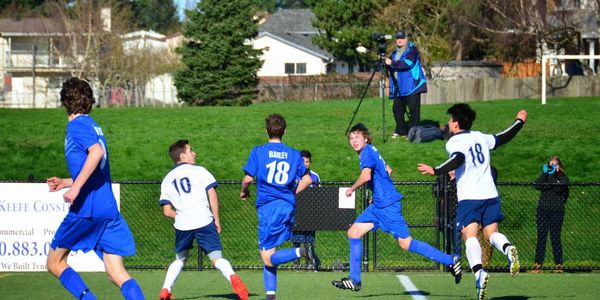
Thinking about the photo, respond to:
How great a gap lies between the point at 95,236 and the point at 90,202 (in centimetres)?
27

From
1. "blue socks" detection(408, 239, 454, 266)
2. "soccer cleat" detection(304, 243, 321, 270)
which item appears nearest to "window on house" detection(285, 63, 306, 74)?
"soccer cleat" detection(304, 243, 321, 270)

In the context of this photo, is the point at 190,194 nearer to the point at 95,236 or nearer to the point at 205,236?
the point at 205,236

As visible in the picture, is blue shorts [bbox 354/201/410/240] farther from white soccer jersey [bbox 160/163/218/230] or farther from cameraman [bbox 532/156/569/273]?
cameraman [bbox 532/156/569/273]

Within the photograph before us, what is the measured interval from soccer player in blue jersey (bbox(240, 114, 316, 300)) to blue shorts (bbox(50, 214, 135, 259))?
209 cm

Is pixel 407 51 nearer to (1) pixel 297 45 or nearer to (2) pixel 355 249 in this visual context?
(2) pixel 355 249

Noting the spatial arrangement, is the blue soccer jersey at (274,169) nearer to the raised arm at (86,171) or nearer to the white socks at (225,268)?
the white socks at (225,268)

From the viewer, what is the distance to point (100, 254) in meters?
8.25

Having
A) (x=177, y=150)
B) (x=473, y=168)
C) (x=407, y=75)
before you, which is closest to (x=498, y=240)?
(x=473, y=168)

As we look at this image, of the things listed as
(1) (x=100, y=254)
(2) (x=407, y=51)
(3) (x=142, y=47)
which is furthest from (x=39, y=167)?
(3) (x=142, y=47)

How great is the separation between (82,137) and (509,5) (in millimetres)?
38584

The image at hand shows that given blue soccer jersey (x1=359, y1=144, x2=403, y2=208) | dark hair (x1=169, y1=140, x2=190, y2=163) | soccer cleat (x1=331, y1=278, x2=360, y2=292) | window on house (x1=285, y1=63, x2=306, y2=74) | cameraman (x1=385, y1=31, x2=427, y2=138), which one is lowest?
soccer cleat (x1=331, y1=278, x2=360, y2=292)

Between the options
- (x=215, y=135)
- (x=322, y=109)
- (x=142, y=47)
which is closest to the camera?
(x=215, y=135)

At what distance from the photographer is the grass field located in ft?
38.9

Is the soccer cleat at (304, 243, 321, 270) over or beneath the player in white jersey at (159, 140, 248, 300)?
beneath
